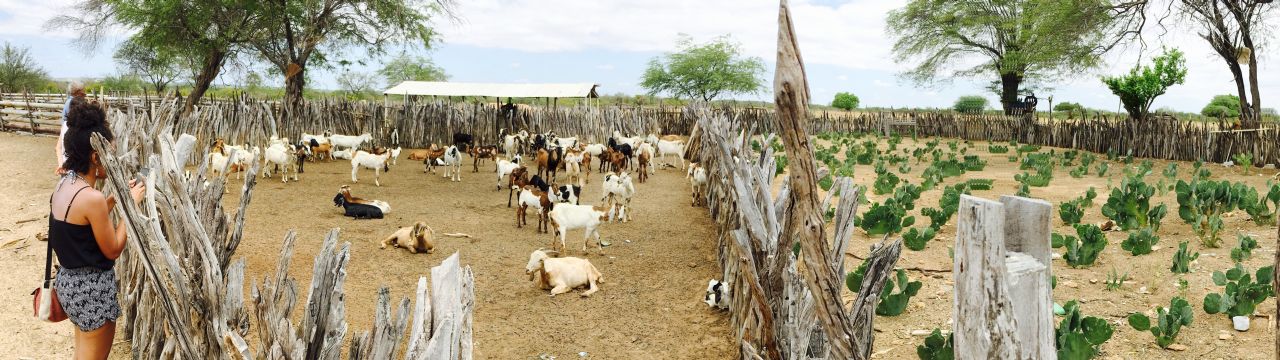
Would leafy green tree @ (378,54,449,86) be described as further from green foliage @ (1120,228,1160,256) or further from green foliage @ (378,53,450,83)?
green foliage @ (1120,228,1160,256)

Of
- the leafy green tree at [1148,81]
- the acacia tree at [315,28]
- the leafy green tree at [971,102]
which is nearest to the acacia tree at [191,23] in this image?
the acacia tree at [315,28]

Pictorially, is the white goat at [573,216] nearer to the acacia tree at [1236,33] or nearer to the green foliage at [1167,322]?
the green foliage at [1167,322]

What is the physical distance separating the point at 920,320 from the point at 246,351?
4381 millimetres

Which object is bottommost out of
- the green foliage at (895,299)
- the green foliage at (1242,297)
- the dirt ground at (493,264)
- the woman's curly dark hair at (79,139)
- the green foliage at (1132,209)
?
the dirt ground at (493,264)

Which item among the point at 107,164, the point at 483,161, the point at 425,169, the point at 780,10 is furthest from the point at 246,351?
the point at 483,161

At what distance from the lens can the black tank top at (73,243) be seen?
330 centimetres

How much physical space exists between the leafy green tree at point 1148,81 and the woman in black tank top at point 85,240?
29183mm

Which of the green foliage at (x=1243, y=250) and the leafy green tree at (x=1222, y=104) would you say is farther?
the leafy green tree at (x=1222, y=104)

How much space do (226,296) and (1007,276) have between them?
3.05 metres

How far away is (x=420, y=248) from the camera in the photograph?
7977 millimetres

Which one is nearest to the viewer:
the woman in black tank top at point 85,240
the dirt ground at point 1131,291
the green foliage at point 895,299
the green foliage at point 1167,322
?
the woman in black tank top at point 85,240

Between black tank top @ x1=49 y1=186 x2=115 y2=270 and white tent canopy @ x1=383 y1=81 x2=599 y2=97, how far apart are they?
2277 centimetres

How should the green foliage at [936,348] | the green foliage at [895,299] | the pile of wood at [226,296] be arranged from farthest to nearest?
1. the green foliage at [895,299]
2. the green foliage at [936,348]
3. the pile of wood at [226,296]

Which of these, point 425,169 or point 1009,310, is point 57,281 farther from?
point 425,169
